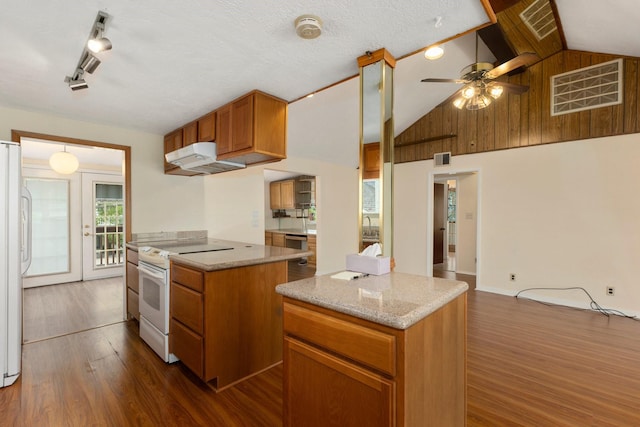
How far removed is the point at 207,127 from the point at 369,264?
2173mm

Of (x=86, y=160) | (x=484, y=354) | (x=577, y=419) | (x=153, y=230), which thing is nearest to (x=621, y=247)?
(x=484, y=354)

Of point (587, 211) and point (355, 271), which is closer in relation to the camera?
point (355, 271)

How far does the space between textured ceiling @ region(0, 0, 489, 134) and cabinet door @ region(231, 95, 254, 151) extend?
9 centimetres

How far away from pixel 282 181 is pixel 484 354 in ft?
19.4

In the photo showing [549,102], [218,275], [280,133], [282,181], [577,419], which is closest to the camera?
[577,419]

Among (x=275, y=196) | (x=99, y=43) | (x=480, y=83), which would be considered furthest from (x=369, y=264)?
(x=275, y=196)

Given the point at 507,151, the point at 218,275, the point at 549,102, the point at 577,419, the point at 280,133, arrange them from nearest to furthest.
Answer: the point at 577,419, the point at 218,275, the point at 280,133, the point at 549,102, the point at 507,151

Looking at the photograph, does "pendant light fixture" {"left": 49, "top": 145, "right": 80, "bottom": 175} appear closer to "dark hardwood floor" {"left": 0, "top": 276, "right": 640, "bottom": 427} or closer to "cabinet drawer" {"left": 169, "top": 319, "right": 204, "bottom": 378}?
"dark hardwood floor" {"left": 0, "top": 276, "right": 640, "bottom": 427}

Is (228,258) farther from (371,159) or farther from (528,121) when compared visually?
(528,121)

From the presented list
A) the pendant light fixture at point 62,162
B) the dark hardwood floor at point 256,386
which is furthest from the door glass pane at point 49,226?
the dark hardwood floor at point 256,386

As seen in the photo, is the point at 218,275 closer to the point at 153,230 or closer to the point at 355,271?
the point at 355,271

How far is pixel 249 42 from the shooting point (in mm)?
1647

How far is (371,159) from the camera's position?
174cm

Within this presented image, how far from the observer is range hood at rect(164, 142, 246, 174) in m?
2.63
